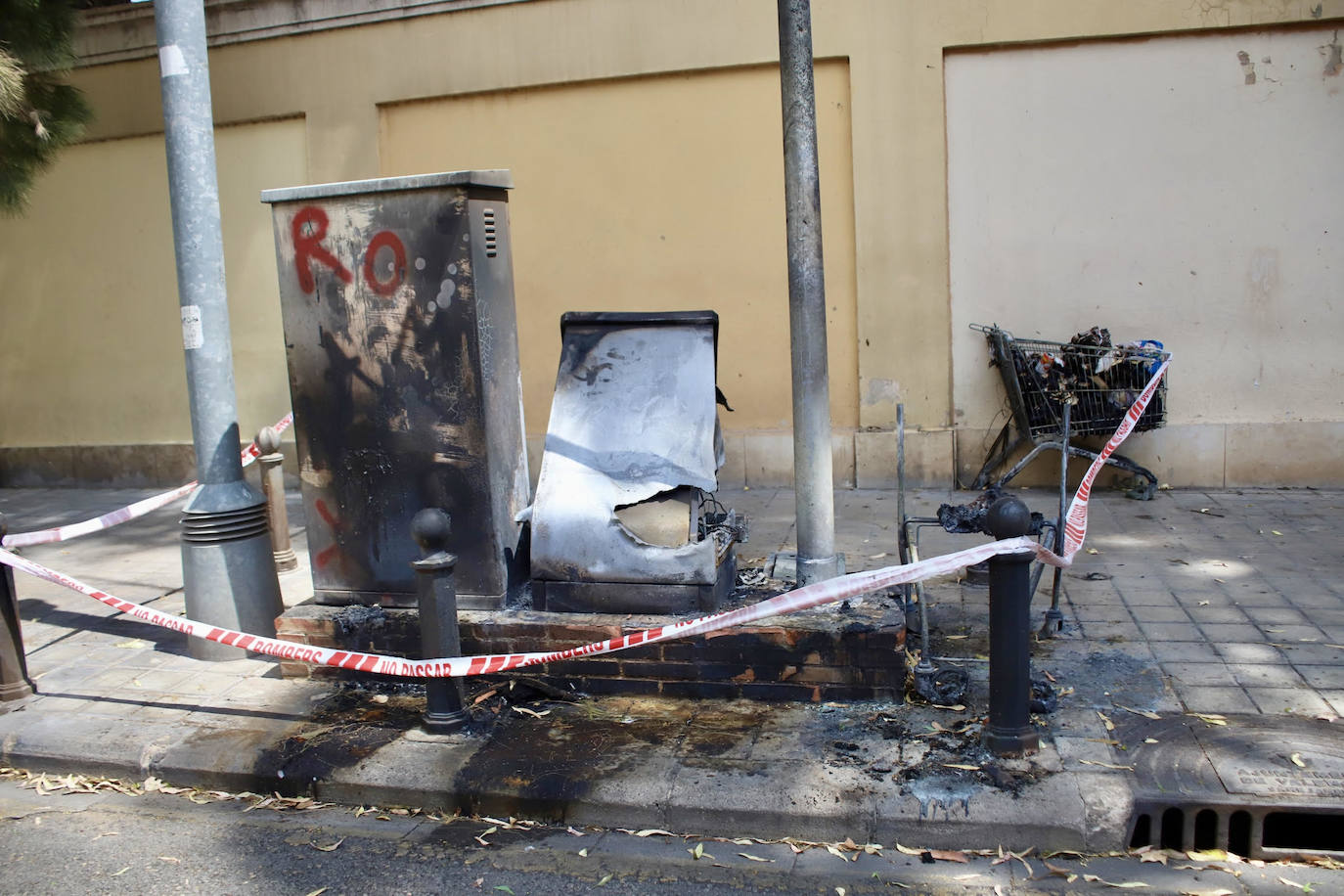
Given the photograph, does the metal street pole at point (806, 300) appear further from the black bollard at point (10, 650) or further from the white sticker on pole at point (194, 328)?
the black bollard at point (10, 650)

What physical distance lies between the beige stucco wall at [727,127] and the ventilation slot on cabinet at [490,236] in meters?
4.20

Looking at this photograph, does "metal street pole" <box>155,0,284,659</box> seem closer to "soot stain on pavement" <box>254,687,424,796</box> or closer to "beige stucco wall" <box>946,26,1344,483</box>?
"soot stain on pavement" <box>254,687,424,796</box>

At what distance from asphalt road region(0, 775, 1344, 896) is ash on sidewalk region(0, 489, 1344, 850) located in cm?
11

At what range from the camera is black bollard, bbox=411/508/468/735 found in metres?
4.61

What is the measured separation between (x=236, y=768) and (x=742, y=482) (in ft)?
18.0

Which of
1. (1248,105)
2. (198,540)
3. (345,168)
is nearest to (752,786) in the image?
(198,540)

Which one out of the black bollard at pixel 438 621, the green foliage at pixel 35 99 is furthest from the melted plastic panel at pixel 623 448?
the green foliage at pixel 35 99

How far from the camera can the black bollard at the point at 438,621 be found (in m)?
4.61

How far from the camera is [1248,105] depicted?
8227 mm

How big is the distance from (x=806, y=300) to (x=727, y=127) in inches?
174

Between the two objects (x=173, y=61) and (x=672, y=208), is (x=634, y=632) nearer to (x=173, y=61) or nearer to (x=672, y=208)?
(x=173, y=61)

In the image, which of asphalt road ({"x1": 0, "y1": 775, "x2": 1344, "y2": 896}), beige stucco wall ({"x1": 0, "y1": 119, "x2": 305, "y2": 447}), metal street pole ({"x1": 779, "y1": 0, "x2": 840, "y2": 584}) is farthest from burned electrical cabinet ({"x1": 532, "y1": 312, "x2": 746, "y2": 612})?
beige stucco wall ({"x1": 0, "y1": 119, "x2": 305, "y2": 447})

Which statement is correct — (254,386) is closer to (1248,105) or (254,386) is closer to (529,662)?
(529,662)

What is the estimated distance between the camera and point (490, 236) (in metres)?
5.14
